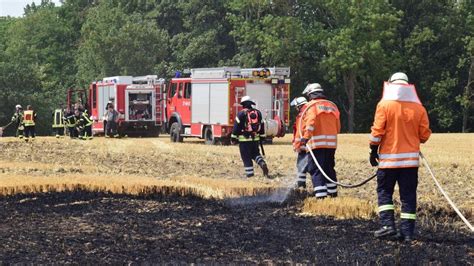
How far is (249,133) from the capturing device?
652 inches

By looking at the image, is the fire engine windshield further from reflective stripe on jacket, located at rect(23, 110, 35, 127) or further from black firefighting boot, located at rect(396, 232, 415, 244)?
black firefighting boot, located at rect(396, 232, 415, 244)

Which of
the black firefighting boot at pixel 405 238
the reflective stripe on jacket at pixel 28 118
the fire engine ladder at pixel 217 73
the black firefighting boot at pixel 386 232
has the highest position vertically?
the fire engine ladder at pixel 217 73

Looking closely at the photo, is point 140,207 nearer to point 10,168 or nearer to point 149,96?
point 10,168

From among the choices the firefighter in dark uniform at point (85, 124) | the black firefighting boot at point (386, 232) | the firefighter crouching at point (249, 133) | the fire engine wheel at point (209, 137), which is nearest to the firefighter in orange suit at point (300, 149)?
the firefighter crouching at point (249, 133)

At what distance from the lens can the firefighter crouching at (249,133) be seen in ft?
54.0

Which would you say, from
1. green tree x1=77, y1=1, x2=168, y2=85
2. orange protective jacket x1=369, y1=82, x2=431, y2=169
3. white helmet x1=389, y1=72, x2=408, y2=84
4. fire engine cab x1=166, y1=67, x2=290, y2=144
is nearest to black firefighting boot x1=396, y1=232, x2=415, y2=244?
orange protective jacket x1=369, y1=82, x2=431, y2=169

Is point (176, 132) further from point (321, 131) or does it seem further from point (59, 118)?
point (321, 131)

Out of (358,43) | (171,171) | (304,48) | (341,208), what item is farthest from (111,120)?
(341,208)

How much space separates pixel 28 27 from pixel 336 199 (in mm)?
71632

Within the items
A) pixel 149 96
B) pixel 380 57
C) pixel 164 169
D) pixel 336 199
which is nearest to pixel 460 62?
pixel 380 57

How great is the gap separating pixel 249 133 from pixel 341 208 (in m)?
5.57

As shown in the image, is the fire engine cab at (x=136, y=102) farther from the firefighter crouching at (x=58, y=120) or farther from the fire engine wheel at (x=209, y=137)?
the fire engine wheel at (x=209, y=137)

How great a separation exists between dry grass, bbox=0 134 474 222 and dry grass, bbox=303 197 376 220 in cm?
104

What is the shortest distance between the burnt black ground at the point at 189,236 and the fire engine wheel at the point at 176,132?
1886 centimetres
